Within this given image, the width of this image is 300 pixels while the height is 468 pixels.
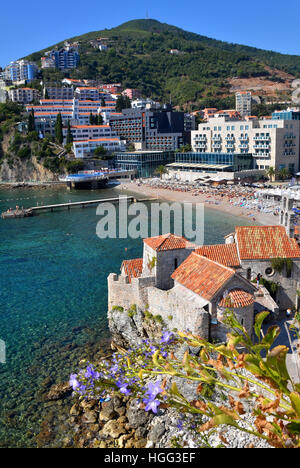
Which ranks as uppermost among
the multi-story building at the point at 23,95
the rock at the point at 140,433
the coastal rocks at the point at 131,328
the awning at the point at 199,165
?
the multi-story building at the point at 23,95

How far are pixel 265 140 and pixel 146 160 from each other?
28643 millimetres

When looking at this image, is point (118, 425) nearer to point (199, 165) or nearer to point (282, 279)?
point (282, 279)

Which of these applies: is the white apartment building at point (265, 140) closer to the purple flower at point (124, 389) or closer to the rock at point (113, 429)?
the rock at point (113, 429)

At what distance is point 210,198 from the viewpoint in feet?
221

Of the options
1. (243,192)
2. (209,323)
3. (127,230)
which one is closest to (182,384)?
(209,323)

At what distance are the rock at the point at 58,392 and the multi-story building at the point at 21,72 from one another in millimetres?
169519

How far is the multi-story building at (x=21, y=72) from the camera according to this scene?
16725cm

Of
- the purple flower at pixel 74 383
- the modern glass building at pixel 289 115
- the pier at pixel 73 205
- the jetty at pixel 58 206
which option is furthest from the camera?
the modern glass building at pixel 289 115

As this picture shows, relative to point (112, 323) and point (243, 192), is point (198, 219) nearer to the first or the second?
point (243, 192)

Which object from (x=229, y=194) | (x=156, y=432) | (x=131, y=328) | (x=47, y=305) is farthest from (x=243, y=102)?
(x=156, y=432)

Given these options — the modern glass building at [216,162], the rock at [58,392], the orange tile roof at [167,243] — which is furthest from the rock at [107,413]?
the modern glass building at [216,162]

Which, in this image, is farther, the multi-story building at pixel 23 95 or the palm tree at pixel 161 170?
the multi-story building at pixel 23 95

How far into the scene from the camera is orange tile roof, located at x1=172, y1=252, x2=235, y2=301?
1678cm
